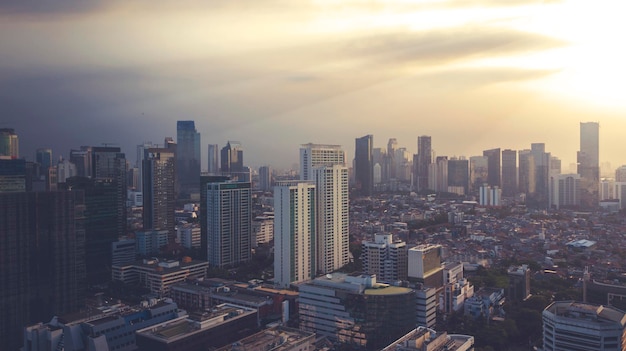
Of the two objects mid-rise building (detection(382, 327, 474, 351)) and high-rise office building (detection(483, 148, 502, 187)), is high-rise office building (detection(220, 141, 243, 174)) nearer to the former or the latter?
high-rise office building (detection(483, 148, 502, 187))

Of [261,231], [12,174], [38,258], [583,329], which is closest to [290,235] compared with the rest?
[38,258]

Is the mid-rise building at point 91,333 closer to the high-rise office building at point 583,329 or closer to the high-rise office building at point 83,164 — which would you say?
the high-rise office building at point 583,329

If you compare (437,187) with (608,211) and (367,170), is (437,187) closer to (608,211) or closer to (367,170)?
(367,170)

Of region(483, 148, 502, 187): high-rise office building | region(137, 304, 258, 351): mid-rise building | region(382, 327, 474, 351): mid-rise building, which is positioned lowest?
region(137, 304, 258, 351): mid-rise building

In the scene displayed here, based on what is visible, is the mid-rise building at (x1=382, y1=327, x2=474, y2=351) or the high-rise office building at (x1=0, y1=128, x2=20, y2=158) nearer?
the mid-rise building at (x1=382, y1=327, x2=474, y2=351)

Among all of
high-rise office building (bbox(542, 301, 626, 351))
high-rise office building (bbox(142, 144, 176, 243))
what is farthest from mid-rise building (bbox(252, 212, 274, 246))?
high-rise office building (bbox(542, 301, 626, 351))

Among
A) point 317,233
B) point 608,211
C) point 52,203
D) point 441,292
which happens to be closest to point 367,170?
point 608,211

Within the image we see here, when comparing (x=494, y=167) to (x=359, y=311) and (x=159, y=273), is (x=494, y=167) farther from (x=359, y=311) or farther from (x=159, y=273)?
(x=359, y=311)
